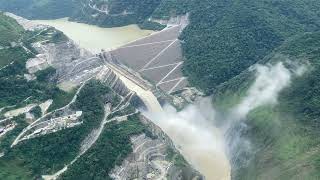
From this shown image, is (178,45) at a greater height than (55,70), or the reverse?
(55,70)

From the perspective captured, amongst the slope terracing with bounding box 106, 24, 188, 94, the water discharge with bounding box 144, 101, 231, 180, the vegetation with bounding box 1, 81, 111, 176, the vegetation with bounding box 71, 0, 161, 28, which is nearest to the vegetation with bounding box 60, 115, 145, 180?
the vegetation with bounding box 1, 81, 111, 176

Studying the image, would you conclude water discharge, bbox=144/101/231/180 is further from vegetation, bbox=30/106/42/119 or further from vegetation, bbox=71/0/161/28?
vegetation, bbox=71/0/161/28

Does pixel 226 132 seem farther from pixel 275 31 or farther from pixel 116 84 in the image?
pixel 275 31

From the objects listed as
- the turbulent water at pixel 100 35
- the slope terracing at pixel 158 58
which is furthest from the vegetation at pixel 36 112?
the turbulent water at pixel 100 35

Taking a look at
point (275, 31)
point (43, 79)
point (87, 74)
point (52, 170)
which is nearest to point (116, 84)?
point (87, 74)

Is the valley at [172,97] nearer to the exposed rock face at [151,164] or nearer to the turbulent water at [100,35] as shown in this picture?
the exposed rock face at [151,164]
